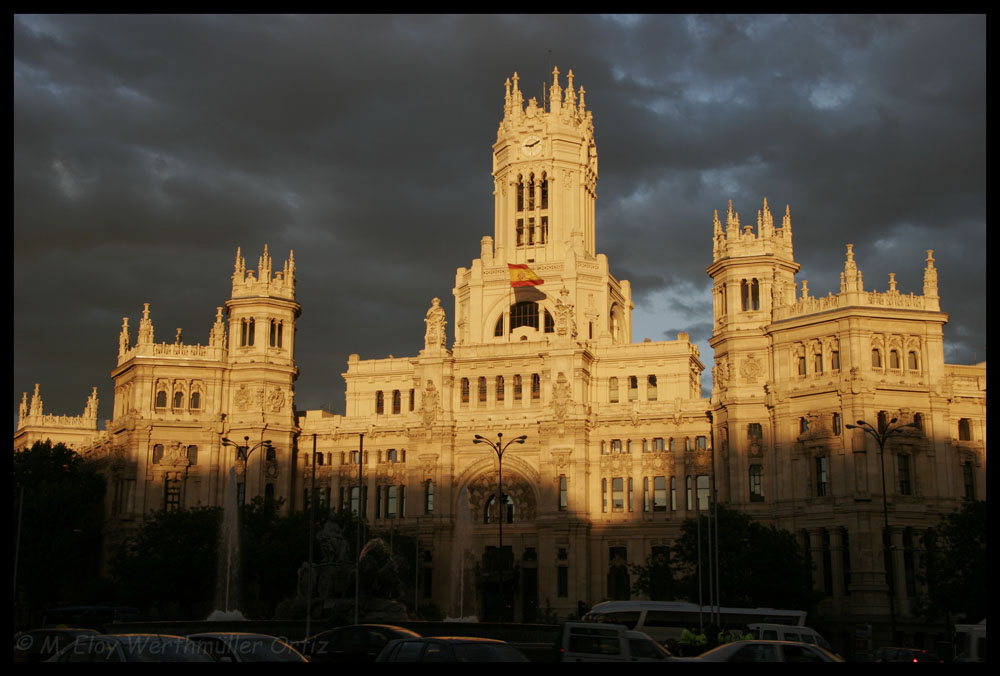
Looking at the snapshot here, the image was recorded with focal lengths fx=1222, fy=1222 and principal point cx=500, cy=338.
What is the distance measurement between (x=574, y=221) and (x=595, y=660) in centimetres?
9052

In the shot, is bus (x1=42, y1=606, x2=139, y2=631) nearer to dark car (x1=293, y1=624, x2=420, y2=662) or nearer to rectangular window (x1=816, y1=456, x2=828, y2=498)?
dark car (x1=293, y1=624, x2=420, y2=662)

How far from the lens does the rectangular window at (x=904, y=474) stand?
94.4m

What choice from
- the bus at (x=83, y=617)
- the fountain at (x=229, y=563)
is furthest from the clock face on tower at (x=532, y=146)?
the bus at (x=83, y=617)

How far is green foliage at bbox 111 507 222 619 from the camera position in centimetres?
9375

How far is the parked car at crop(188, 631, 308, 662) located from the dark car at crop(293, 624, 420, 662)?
2479mm

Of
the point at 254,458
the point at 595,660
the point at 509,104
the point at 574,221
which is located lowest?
the point at 595,660

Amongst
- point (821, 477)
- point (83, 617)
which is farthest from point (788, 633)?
point (83, 617)

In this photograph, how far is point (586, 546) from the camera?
356 ft

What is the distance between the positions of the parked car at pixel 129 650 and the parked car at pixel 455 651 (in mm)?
5509

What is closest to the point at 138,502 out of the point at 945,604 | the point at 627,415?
the point at 627,415

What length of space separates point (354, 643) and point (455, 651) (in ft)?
31.5

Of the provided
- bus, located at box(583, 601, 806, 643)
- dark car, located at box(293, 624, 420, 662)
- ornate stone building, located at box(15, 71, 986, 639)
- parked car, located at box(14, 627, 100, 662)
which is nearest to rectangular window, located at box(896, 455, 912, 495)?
ornate stone building, located at box(15, 71, 986, 639)
